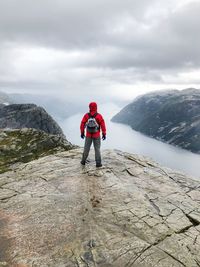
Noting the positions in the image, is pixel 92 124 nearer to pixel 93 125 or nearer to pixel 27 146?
pixel 93 125

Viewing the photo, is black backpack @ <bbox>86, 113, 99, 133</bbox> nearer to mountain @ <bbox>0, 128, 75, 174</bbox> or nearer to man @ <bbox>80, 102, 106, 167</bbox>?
man @ <bbox>80, 102, 106, 167</bbox>

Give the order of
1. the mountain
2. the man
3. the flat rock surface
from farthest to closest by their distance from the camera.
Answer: the mountain, the man, the flat rock surface

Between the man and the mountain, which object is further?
the mountain

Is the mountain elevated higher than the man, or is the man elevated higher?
the man

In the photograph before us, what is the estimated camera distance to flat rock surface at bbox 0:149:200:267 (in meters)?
16.6

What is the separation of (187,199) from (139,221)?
6505 mm

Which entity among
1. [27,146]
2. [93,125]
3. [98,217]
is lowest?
[27,146]

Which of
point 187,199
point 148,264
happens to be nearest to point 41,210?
point 148,264

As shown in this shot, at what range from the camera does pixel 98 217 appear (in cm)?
2003

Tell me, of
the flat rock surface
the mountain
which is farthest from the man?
the mountain

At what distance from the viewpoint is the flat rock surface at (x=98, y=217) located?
16.6m

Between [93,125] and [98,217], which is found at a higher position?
[93,125]

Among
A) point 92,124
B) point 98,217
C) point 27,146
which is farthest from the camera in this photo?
point 27,146

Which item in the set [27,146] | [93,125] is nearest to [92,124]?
[93,125]
